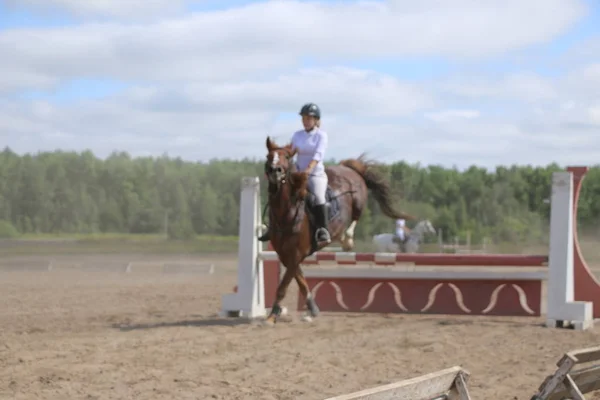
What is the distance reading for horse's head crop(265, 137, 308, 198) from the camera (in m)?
9.08

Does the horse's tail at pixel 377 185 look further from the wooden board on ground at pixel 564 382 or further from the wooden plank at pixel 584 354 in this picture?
the wooden board on ground at pixel 564 382

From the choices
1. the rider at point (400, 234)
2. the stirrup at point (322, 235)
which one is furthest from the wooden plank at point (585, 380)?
the rider at point (400, 234)

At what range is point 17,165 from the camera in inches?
1282

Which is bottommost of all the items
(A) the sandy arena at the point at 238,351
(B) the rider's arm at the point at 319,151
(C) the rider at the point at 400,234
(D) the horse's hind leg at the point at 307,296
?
(A) the sandy arena at the point at 238,351

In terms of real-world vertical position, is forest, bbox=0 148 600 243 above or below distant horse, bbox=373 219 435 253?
above

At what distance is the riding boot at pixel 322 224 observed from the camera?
9695 mm

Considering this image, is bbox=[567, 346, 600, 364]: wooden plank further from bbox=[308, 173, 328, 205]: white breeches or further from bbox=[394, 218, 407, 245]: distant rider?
bbox=[394, 218, 407, 245]: distant rider

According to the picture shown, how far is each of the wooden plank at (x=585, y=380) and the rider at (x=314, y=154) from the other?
4.54 m

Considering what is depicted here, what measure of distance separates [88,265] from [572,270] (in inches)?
599

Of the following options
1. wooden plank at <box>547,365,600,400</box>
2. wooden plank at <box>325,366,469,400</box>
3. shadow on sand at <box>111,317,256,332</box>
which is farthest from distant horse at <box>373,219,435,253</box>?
wooden plank at <box>325,366,469,400</box>

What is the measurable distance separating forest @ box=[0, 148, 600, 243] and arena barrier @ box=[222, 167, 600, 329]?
20904 mm

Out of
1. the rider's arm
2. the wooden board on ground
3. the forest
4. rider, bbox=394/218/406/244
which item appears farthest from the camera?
the forest

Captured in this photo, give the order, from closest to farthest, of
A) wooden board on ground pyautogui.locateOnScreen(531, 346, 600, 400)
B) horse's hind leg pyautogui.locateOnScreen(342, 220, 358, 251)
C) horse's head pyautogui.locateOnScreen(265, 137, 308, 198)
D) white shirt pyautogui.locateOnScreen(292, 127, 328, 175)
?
wooden board on ground pyautogui.locateOnScreen(531, 346, 600, 400) → horse's head pyautogui.locateOnScreen(265, 137, 308, 198) → white shirt pyautogui.locateOnScreen(292, 127, 328, 175) → horse's hind leg pyautogui.locateOnScreen(342, 220, 358, 251)

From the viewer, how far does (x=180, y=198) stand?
35.1 m
